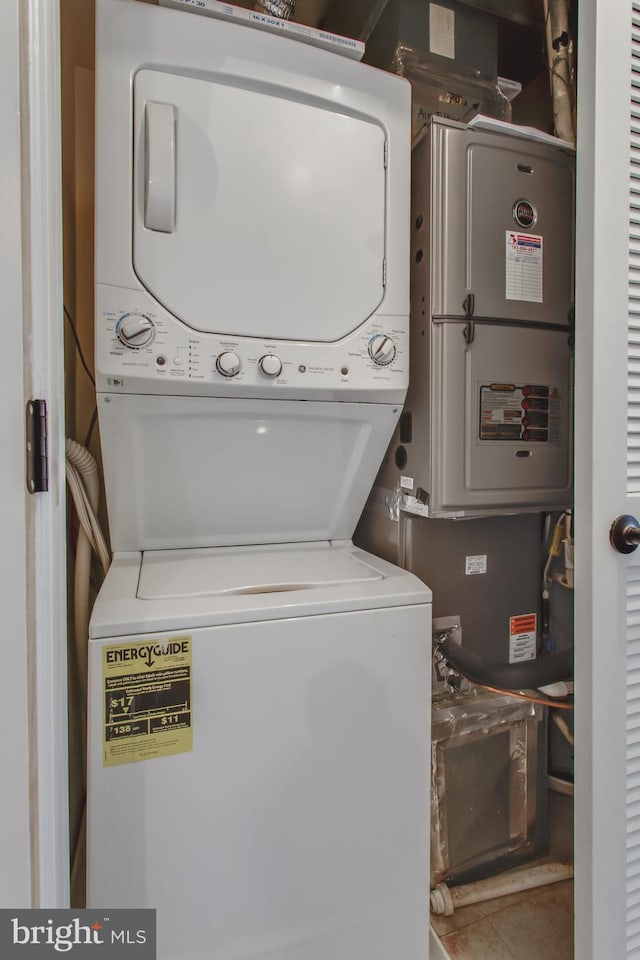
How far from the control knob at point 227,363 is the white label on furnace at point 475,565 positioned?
792 mm

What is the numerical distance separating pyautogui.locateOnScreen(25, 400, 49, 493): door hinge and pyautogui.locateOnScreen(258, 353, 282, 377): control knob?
463 millimetres

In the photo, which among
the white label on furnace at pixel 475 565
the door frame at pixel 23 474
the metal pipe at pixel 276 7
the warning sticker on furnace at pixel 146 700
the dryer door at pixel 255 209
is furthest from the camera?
the white label on furnace at pixel 475 565

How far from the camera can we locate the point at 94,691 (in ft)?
2.59

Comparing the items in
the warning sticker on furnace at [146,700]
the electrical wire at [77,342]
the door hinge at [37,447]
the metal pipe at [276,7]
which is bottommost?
the warning sticker on furnace at [146,700]

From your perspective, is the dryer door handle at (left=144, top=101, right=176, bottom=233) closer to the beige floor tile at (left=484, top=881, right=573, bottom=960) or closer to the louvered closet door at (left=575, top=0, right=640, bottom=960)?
the louvered closet door at (left=575, top=0, right=640, bottom=960)

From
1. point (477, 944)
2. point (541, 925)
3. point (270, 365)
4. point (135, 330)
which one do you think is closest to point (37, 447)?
point (135, 330)

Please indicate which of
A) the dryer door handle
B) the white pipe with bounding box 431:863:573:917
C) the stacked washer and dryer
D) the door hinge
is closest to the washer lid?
the stacked washer and dryer

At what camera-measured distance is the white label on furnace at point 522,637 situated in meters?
1.33

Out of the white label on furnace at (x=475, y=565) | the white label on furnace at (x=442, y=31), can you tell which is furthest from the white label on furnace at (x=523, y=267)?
the white label on furnace at (x=475, y=565)

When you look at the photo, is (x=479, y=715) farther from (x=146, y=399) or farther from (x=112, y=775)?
(x=146, y=399)

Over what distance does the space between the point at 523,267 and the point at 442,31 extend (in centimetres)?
68

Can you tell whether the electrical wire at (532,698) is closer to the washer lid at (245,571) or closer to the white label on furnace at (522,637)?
the white label on furnace at (522,637)

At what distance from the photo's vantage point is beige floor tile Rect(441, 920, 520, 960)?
3.77 ft

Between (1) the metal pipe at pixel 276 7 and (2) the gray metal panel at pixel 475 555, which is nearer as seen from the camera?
(1) the metal pipe at pixel 276 7
